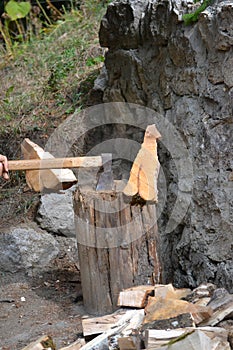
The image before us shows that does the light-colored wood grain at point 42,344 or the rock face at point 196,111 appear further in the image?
the rock face at point 196,111

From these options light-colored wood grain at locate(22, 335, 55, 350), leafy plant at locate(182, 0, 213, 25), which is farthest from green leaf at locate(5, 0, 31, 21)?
light-colored wood grain at locate(22, 335, 55, 350)

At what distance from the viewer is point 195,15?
434 centimetres

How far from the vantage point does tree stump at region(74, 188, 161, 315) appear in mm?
4008

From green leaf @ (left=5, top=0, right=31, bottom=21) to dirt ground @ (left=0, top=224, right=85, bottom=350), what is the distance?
4323 mm

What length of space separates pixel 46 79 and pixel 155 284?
12.2 ft

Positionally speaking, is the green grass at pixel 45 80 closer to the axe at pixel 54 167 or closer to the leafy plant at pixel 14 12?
the leafy plant at pixel 14 12

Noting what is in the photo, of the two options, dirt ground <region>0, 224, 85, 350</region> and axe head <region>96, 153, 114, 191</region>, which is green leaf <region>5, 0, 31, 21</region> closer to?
dirt ground <region>0, 224, 85, 350</region>

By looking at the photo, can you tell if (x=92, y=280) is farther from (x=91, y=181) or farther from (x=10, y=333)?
(x=91, y=181)

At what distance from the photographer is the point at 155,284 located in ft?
13.6

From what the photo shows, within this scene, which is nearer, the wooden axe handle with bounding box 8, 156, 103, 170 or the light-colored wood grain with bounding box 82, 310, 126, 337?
the light-colored wood grain with bounding box 82, 310, 126, 337

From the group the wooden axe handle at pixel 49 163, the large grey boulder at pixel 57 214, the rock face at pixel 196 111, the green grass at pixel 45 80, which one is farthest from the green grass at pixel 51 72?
the wooden axe handle at pixel 49 163

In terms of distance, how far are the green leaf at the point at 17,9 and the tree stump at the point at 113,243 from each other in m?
4.94

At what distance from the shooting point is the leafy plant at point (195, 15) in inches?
168

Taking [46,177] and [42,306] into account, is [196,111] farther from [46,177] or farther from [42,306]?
[42,306]
